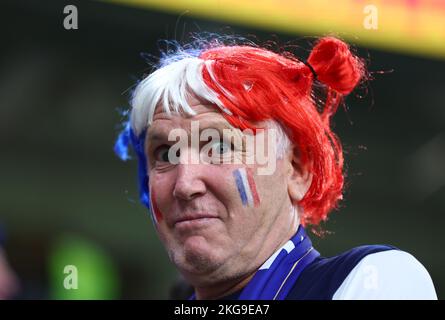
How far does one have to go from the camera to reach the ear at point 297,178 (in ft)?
6.91

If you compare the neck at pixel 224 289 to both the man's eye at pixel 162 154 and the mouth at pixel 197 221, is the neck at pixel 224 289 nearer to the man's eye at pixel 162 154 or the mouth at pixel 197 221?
the mouth at pixel 197 221

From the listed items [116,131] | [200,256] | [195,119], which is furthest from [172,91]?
[116,131]

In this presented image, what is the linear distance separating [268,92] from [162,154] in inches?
14.6

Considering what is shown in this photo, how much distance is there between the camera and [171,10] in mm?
5488

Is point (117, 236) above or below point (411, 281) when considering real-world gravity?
below

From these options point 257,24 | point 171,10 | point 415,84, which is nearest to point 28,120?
point 171,10

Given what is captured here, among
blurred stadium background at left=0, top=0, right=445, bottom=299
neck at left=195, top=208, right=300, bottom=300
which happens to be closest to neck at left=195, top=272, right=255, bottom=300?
neck at left=195, top=208, right=300, bottom=300

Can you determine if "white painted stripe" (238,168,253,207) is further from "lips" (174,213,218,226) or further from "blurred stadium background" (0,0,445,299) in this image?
"blurred stadium background" (0,0,445,299)

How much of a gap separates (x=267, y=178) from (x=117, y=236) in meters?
4.55

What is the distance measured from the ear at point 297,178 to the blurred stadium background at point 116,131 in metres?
3.48

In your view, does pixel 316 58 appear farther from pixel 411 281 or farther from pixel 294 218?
pixel 411 281

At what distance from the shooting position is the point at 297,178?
7.00ft

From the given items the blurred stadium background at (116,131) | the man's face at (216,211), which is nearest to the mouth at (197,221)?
the man's face at (216,211)

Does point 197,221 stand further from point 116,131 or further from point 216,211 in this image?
point 116,131
